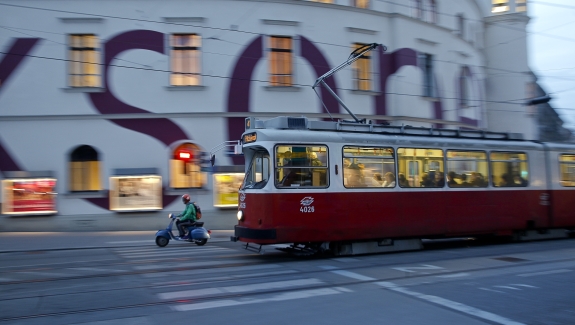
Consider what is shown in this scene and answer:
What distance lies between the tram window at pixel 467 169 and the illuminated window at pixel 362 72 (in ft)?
30.9

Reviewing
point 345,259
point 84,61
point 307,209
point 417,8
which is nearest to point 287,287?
point 307,209

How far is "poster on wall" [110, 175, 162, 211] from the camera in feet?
66.5

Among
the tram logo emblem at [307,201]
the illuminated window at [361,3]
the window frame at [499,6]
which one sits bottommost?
the tram logo emblem at [307,201]

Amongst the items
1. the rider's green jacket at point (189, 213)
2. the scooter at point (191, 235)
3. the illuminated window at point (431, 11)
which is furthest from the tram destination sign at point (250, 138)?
the illuminated window at point (431, 11)

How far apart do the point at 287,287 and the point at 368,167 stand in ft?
15.3

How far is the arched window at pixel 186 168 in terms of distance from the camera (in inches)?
820

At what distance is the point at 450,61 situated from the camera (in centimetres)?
2741

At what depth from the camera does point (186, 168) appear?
68.9 feet

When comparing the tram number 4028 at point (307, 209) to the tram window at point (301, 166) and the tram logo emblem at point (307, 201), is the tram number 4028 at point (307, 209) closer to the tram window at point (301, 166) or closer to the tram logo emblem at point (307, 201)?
the tram logo emblem at point (307, 201)

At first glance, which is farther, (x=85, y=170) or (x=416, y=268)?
(x=85, y=170)

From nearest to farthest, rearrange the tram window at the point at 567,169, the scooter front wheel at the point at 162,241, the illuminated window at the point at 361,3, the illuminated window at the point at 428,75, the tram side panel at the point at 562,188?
the scooter front wheel at the point at 162,241 < the tram side panel at the point at 562,188 < the tram window at the point at 567,169 < the illuminated window at the point at 361,3 < the illuminated window at the point at 428,75

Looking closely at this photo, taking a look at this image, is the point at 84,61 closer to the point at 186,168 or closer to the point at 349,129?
the point at 186,168

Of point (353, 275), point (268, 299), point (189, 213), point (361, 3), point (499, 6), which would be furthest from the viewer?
point (499, 6)

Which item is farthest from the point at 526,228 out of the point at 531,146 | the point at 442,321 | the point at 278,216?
the point at 442,321
